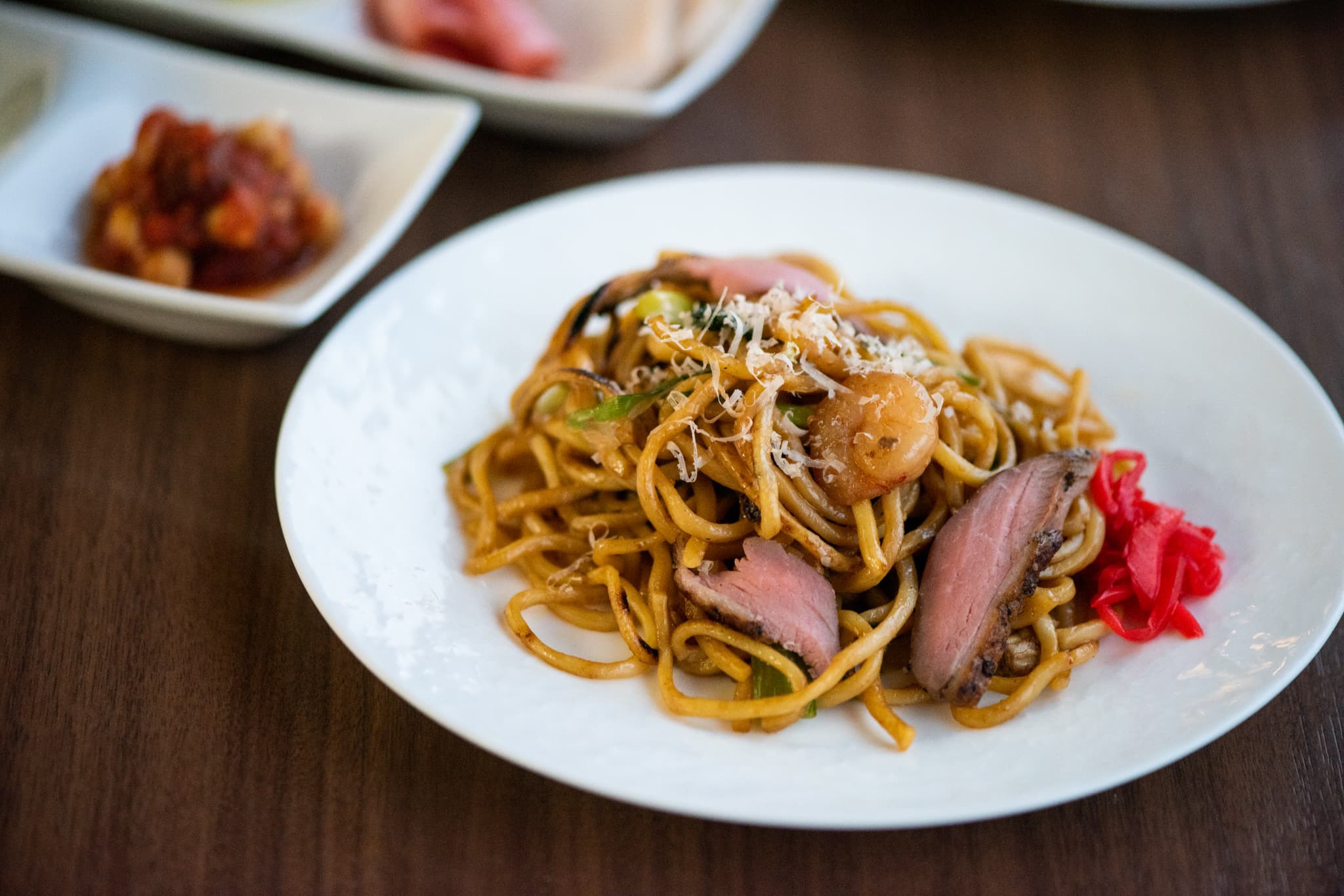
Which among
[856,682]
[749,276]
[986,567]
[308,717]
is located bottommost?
[308,717]

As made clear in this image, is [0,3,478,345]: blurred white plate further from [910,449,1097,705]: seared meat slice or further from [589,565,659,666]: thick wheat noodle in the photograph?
[910,449,1097,705]: seared meat slice

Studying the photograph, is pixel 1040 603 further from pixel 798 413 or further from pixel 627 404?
pixel 627 404

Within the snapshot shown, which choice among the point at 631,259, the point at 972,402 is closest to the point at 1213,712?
→ the point at 972,402

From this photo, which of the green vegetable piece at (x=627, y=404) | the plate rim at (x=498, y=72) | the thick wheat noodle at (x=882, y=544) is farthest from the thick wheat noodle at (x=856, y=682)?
the plate rim at (x=498, y=72)

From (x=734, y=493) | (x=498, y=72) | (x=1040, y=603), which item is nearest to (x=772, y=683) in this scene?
(x=734, y=493)

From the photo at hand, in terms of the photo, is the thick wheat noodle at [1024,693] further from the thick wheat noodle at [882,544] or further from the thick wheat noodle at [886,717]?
the thick wheat noodle at [882,544]

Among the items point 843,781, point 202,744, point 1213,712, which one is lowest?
point 202,744

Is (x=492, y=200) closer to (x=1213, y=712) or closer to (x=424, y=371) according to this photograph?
(x=424, y=371)
